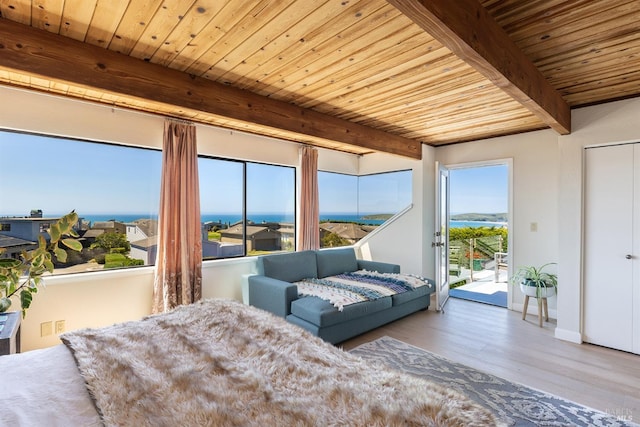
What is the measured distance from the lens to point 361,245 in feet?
18.7

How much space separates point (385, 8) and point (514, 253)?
391 cm

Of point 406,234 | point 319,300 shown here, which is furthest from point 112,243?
point 406,234

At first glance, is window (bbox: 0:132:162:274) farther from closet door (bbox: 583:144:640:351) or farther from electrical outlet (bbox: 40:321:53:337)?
closet door (bbox: 583:144:640:351)

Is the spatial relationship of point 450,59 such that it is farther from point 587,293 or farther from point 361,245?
point 361,245

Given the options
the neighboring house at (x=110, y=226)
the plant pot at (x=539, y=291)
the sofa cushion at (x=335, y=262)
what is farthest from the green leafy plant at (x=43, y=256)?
the plant pot at (x=539, y=291)

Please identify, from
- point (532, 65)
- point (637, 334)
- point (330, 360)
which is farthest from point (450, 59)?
point (637, 334)

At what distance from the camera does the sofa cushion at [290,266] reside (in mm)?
3871

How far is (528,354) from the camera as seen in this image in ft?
9.89

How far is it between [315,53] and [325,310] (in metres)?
2.19

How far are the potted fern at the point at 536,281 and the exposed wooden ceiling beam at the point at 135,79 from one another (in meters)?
3.04

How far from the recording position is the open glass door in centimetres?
430

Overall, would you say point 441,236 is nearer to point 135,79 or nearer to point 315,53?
point 315,53

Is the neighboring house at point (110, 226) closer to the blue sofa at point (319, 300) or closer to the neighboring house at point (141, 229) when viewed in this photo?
the neighboring house at point (141, 229)

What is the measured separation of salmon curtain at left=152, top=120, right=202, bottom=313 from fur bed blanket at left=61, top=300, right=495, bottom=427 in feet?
5.45
